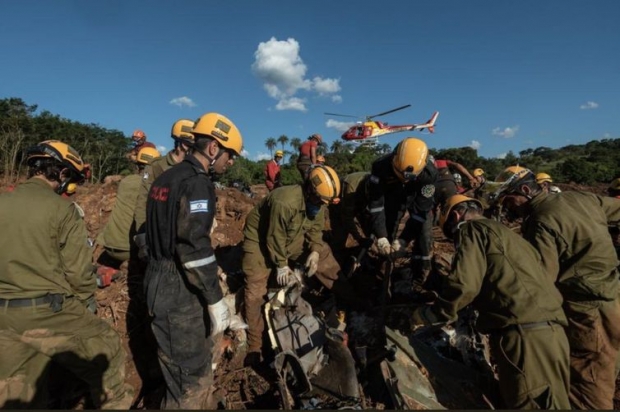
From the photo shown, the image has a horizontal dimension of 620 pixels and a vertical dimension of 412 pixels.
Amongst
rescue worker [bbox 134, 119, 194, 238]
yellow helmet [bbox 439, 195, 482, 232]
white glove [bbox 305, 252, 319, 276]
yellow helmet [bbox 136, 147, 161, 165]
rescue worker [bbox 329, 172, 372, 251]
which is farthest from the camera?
rescue worker [bbox 329, 172, 372, 251]

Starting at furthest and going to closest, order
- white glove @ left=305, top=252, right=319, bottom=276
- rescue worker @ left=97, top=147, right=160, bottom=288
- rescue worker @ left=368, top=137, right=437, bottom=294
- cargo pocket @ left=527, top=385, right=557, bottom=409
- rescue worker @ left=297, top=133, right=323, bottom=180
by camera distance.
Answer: rescue worker @ left=297, top=133, right=323, bottom=180 → rescue worker @ left=97, top=147, right=160, bottom=288 → rescue worker @ left=368, top=137, right=437, bottom=294 → white glove @ left=305, top=252, right=319, bottom=276 → cargo pocket @ left=527, top=385, right=557, bottom=409

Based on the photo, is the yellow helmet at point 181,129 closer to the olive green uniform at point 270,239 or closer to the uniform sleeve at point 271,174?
the olive green uniform at point 270,239

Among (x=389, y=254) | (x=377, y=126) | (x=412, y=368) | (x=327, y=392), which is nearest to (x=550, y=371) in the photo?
(x=412, y=368)

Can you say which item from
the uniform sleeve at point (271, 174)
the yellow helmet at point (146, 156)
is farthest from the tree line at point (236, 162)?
the yellow helmet at point (146, 156)

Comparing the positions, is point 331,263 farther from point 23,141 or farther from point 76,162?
point 23,141

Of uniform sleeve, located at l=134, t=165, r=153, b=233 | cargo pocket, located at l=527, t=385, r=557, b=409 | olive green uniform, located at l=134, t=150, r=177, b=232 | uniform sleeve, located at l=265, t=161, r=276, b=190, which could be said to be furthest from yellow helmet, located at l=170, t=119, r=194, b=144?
uniform sleeve, located at l=265, t=161, r=276, b=190

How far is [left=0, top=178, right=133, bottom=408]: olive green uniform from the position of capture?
2379 millimetres

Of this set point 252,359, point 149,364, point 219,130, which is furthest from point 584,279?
point 149,364

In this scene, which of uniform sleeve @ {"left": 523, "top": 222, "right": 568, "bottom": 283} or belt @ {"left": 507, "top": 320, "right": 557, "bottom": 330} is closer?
belt @ {"left": 507, "top": 320, "right": 557, "bottom": 330}

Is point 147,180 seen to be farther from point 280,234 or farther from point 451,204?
point 451,204

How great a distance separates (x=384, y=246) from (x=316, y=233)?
3.16 feet

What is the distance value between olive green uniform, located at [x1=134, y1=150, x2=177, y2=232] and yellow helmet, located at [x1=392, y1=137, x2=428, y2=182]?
2.86 meters

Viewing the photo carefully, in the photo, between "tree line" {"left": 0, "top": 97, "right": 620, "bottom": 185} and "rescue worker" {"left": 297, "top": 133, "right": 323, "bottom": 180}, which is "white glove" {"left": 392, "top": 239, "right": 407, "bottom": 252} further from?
"tree line" {"left": 0, "top": 97, "right": 620, "bottom": 185}

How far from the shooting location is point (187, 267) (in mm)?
2486
